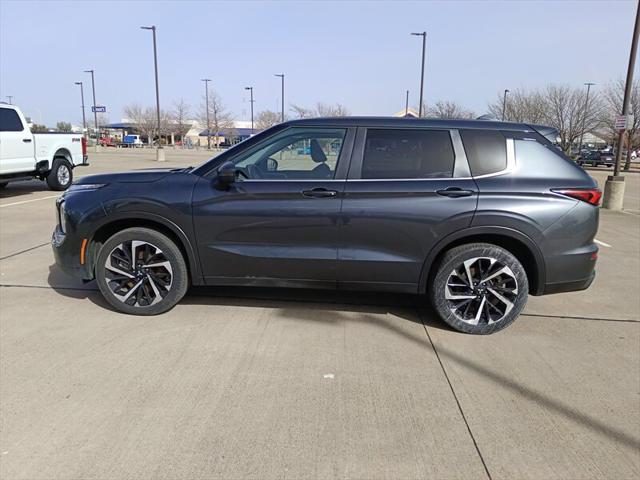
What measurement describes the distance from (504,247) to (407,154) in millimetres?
1152

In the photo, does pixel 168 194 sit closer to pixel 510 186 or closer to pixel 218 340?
pixel 218 340

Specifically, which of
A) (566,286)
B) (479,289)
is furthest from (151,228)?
(566,286)

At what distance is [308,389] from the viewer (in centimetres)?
327

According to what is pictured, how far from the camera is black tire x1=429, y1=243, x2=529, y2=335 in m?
4.09

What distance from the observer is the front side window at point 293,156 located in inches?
166

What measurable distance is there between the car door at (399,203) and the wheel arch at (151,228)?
50.6 inches

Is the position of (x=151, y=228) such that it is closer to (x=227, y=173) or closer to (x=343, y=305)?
(x=227, y=173)

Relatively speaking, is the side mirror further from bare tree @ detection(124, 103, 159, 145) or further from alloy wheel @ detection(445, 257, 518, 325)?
bare tree @ detection(124, 103, 159, 145)

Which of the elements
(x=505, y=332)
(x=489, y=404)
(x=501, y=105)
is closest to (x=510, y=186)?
(x=505, y=332)

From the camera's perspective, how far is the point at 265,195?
4.14m

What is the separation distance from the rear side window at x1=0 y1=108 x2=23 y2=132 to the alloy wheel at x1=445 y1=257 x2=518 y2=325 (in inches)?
435

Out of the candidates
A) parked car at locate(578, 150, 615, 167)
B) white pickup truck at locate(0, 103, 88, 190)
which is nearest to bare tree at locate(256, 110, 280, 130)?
parked car at locate(578, 150, 615, 167)

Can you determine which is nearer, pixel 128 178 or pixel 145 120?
pixel 128 178

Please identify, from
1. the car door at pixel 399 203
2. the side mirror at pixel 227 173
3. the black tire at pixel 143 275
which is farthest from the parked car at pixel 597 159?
the black tire at pixel 143 275
